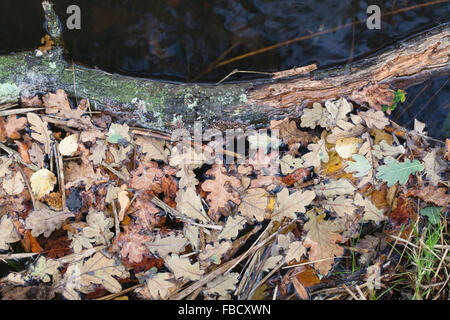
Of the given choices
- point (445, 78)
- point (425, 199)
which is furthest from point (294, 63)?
point (425, 199)

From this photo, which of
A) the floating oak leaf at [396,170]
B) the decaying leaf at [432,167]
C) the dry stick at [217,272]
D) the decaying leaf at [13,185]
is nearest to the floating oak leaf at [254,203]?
the dry stick at [217,272]

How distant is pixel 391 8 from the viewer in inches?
108

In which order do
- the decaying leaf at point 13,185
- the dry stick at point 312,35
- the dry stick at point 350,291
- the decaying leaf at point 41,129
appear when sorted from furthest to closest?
the dry stick at point 312,35 < the decaying leaf at point 41,129 < the decaying leaf at point 13,185 < the dry stick at point 350,291

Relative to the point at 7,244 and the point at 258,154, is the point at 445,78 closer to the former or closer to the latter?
the point at 258,154

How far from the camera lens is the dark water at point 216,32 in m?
2.77

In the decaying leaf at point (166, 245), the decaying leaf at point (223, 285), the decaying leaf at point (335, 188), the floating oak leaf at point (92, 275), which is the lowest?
the decaying leaf at point (223, 285)

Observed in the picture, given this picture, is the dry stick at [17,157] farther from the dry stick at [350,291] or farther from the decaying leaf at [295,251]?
the dry stick at [350,291]

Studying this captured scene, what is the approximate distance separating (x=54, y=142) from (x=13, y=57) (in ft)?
→ 2.61

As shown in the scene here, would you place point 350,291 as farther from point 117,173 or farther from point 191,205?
point 117,173

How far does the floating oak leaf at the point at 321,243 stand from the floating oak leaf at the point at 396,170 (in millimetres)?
566

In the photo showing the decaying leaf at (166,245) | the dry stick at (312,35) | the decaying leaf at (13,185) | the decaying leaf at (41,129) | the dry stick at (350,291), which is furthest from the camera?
the dry stick at (312,35)

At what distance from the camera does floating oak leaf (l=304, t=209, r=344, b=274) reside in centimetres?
213

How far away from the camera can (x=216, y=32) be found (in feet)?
9.21

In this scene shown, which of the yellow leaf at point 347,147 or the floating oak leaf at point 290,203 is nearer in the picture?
the floating oak leaf at point 290,203
